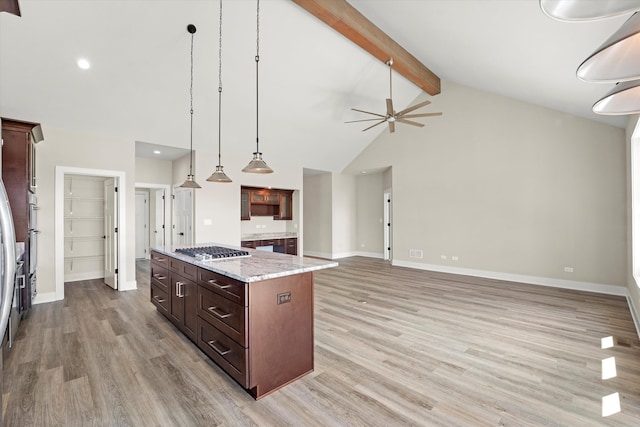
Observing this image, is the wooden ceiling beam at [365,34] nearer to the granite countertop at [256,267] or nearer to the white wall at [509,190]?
the white wall at [509,190]

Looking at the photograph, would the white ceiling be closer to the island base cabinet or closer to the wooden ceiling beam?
the wooden ceiling beam

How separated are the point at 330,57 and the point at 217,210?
13.1 feet

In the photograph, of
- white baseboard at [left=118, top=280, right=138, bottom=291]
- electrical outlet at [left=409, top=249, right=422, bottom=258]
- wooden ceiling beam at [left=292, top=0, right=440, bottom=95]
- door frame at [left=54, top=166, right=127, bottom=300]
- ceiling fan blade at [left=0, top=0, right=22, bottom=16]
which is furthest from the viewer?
electrical outlet at [left=409, top=249, right=422, bottom=258]

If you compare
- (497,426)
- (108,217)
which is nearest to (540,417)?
(497,426)

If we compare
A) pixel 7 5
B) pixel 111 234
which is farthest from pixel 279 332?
pixel 111 234

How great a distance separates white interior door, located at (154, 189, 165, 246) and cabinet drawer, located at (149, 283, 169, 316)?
4.50 m

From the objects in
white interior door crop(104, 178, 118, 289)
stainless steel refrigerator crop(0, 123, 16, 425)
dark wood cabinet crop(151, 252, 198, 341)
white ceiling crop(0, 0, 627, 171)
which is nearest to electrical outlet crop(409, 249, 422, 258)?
white ceiling crop(0, 0, 627, 171)

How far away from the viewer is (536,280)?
5664mm

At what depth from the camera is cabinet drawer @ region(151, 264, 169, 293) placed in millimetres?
3573

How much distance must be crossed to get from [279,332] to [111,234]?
487cm

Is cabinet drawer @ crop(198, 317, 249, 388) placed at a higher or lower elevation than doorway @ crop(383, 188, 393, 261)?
lower

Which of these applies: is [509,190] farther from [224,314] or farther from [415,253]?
[224,314]

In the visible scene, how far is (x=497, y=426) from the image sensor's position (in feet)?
6.19

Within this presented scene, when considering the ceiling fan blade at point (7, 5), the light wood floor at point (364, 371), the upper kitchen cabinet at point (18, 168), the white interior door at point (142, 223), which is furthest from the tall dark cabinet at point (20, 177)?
the white interior door at point (142, 223)
